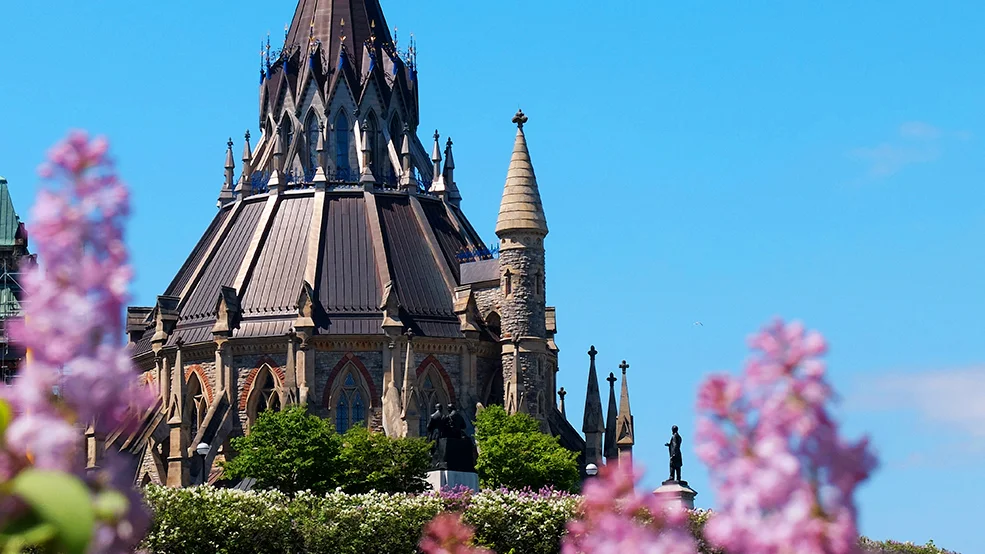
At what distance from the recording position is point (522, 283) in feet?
300

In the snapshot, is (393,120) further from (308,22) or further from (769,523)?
(769,523)

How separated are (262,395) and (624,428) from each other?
19.1 meters

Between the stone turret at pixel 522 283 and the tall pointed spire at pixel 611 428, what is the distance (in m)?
5.31

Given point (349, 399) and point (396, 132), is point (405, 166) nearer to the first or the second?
point (396, 132)

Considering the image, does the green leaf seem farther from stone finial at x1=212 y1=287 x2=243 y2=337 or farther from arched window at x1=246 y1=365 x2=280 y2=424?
stone finial at x1=212 y1=287 x2=243 y2=337

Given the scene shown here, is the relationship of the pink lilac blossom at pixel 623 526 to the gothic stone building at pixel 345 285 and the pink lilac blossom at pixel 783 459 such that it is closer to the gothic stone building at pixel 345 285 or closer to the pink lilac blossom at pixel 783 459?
the pink lilac blossom at pixel 783 459

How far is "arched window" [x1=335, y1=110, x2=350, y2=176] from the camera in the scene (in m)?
102

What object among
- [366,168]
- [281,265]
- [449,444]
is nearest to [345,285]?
[281,265]

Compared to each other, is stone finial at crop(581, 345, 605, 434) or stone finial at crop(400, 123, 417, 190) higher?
→ stone finial at crop(400, 123, 417, 190)

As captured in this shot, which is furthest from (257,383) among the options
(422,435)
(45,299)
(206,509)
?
(45,299)

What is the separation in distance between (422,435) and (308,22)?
87.4 ft

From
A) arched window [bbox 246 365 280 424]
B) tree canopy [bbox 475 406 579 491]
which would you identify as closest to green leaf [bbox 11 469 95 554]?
tree canopy [bbox 475 406 579 491]

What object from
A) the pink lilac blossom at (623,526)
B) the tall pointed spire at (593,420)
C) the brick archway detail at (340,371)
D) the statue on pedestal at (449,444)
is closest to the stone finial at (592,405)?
the tall pointed spire at (593,420)

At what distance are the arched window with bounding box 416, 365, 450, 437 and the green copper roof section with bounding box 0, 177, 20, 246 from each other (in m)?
39.4
